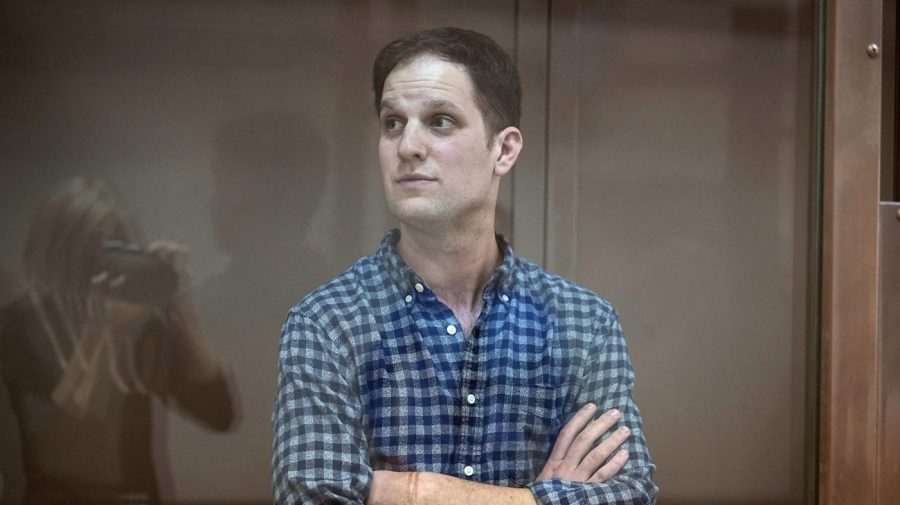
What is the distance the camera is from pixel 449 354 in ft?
3.41

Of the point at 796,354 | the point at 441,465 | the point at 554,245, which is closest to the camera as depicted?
the point at 441,465

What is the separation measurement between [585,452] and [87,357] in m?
0.51

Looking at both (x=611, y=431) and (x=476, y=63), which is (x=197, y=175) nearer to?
(x=476, y=63)

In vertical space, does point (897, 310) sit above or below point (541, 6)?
below

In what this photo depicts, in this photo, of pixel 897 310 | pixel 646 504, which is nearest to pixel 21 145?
pixel 646 504

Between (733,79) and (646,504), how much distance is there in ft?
1.76

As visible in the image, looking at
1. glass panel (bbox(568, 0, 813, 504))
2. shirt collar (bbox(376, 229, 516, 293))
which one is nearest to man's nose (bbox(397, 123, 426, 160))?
shirt collar (bbox(376, 229, 516, 293))

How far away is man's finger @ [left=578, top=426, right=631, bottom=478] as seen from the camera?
1021 mm

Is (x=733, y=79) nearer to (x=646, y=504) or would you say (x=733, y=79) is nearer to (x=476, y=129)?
(x=476, y=129)

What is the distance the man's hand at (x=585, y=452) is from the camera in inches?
40.1

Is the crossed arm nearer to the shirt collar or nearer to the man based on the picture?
the man

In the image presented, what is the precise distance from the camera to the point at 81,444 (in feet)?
3.55

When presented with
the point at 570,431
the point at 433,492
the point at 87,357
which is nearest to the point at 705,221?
the point at 570,431

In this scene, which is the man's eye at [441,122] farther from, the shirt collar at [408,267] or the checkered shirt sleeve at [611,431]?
the checkered shirt sleeve at [611,431]
